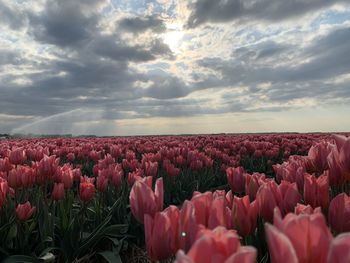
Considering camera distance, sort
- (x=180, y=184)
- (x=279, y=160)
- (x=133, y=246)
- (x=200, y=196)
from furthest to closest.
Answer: (x=279, y=160) < (x=180, y=184) < (x=133, y=246) < (x=200, y=196)

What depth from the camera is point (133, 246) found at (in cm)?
423

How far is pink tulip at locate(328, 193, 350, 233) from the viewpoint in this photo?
1.92 meters

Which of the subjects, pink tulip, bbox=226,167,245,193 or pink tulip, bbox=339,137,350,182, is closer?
pink tulip, bbox=339,137,350,182

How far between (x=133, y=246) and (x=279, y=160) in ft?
23.9

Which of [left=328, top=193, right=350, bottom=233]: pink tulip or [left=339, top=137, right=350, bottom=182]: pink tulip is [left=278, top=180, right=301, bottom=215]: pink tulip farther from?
[left=339, top=137, right=350, bottom=182]: pink tulip

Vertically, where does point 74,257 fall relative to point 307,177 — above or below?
below

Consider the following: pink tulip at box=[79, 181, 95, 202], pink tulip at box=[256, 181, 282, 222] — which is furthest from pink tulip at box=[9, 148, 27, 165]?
pink tulip at box=[256, 181, 282, 222]

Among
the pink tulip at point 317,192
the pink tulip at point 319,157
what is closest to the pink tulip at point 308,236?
the pink tulip at point 317,192

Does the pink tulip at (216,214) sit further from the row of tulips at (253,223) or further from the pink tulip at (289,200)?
the pink tulip at (289,200)

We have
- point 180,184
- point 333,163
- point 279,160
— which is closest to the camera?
point 333,163

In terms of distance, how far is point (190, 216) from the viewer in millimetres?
1515

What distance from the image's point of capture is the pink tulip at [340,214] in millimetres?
1923

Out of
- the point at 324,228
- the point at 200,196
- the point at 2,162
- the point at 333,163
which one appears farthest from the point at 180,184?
the point at 324,228

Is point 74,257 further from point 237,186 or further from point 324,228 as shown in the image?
point 324,228
